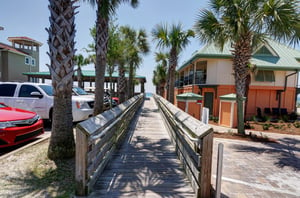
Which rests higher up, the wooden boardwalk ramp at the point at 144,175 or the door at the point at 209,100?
the door at the point at 209,100

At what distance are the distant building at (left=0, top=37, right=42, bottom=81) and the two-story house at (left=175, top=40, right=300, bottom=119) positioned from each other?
76.7ft

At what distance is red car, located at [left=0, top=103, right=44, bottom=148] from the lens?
4.09 m

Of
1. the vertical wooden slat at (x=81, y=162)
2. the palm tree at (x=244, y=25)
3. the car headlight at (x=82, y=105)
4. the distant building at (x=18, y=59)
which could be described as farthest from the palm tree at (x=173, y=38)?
the distant building at (x=18, y=59)

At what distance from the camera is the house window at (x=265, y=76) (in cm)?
1380

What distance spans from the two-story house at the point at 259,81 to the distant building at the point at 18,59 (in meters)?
23.4

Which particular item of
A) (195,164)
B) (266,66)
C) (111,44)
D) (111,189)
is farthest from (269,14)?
(266,66)

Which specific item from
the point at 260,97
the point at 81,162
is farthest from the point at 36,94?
the point at 260,97

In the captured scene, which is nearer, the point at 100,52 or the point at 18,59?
the point at 100,52

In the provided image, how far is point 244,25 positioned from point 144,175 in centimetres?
650

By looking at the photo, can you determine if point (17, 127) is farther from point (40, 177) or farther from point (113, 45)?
point (113, 45)

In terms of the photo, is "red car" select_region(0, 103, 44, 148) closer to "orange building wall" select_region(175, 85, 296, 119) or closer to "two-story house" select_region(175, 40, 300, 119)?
"two-story house" select_region(175, 40, 300, 119)

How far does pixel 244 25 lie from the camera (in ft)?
20.2

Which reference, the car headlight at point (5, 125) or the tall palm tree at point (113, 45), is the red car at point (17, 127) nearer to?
the car headlight at point (5, 125)

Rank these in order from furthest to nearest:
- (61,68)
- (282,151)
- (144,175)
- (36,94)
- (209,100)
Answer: (209,100) < (36,94) < (282,151) < (61,68) < (144,175)
